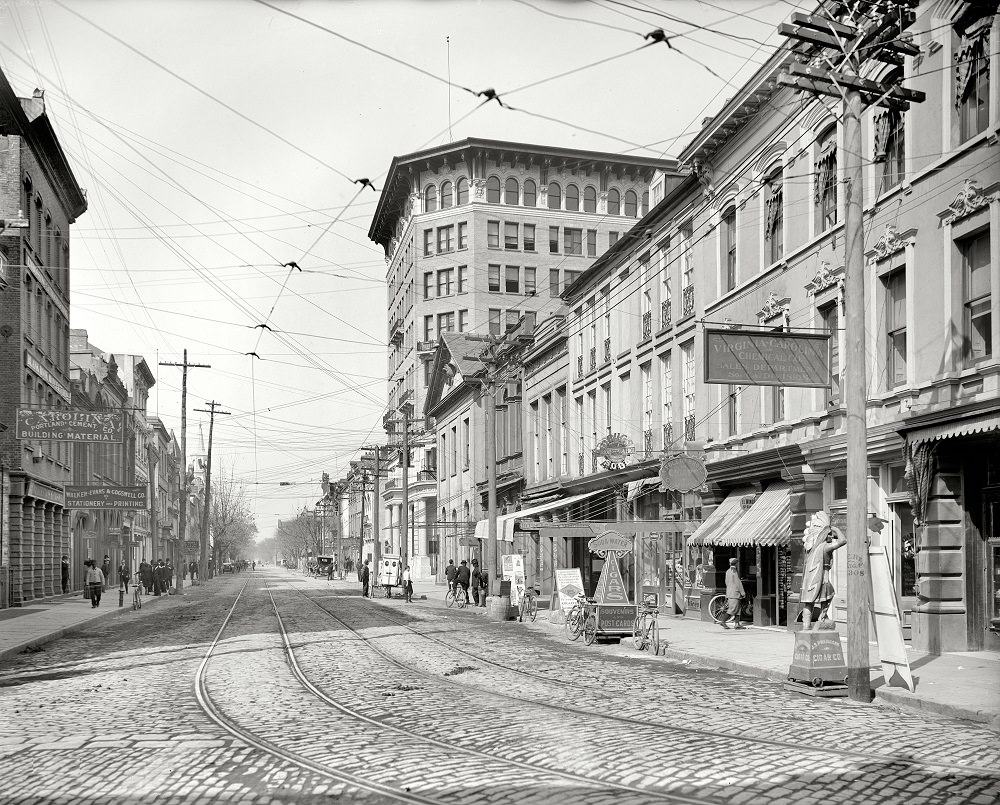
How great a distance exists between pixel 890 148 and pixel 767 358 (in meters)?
5.07

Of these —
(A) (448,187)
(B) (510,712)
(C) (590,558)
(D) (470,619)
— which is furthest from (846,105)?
(A) (448,187)

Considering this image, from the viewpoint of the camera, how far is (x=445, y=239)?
3027 inches

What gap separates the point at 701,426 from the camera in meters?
28.4

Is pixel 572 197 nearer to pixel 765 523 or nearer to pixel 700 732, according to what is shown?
pixel 765 523

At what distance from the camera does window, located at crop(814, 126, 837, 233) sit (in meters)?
22.1

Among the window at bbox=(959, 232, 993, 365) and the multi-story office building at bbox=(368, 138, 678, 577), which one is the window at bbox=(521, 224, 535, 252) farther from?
the window at bbox=(959, 232, 993, 365)

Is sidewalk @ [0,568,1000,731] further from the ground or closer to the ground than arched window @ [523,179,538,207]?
closer to the ground

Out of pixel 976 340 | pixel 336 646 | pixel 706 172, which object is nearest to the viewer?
pixel 976 340

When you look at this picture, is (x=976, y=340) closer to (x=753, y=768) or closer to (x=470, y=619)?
(x=753, y=768)

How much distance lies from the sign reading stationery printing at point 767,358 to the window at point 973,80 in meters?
4.10

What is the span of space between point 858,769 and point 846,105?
8902 millimetres

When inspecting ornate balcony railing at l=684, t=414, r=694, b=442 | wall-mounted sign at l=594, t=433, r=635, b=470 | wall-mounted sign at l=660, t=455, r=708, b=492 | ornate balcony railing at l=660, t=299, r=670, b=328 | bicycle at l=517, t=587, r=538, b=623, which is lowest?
bicycle at l=517, t=587, r=538, b=623

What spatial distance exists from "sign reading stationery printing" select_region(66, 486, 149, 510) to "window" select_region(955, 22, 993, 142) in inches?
1170

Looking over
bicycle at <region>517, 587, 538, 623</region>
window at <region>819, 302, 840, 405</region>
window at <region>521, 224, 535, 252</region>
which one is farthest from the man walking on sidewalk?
window at <region>521, 224, 535, 252</region>
